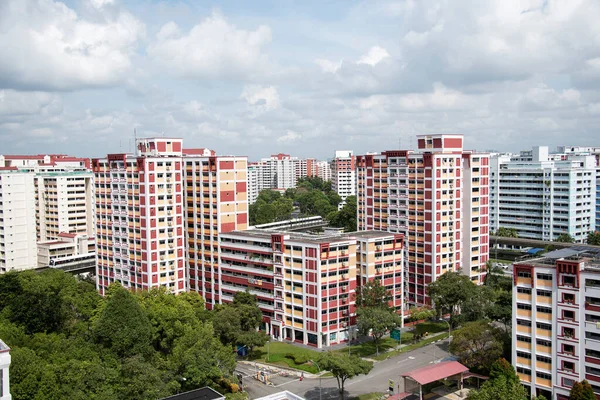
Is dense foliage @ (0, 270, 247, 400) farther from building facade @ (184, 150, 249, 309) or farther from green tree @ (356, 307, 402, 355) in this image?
green tree @ (356, 307, 402, 355)

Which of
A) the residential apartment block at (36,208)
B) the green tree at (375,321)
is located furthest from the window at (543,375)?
the residential apartment block at (36,208)

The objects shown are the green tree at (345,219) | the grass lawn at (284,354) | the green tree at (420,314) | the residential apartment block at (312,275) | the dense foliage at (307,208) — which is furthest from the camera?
the dense foliage at (307,208)

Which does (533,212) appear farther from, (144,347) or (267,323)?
(144,347)

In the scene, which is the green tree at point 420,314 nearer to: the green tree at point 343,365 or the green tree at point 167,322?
the green tree at point 343,365

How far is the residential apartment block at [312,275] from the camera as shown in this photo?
6000 cm

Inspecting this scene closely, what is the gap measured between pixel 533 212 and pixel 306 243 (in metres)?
66.3

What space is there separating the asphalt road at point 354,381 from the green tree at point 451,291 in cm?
665

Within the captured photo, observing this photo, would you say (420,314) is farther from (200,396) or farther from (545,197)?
(545,197)

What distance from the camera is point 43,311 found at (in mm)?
56938

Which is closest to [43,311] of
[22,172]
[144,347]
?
[144,347]

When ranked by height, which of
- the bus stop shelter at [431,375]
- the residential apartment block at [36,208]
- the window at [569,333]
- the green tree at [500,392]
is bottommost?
the bus stop shelter at [431,375]

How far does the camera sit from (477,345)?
163ft

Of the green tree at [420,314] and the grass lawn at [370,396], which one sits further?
the green tree at [420,314]

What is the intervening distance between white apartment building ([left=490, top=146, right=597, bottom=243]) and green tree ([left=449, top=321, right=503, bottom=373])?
63.3 meters
